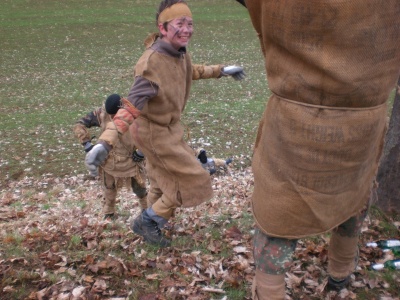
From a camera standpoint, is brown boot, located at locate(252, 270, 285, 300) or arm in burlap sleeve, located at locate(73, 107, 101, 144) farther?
arm in burlap sleeve, located at locate(73, 107, 101, 144)

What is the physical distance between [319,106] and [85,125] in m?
3.82

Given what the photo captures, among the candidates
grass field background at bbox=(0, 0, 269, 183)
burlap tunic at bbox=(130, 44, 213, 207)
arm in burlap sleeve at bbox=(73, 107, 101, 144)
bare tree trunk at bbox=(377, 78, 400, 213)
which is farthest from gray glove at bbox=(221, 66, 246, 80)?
grass field background at bbox=(0, 0, 269, 183)

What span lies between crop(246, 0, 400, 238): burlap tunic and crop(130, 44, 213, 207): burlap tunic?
1.34 metres

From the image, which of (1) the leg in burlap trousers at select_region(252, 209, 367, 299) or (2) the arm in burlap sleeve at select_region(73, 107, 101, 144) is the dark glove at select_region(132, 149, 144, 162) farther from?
(1) the leg in burlap trousers at select_region(252, 209, 367, 299)

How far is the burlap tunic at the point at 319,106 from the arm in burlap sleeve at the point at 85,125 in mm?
3206

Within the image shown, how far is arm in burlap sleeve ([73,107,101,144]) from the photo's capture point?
223 inches

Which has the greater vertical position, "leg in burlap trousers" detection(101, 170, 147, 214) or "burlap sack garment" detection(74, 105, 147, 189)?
"burlap sack garment" detection(74, 105, 147, 189)

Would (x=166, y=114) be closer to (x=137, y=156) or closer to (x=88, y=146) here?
(x=88, y=146)

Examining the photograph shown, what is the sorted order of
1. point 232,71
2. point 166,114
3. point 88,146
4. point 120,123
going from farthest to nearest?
point 88,146, point 232,71, point 166,114, point 120,123

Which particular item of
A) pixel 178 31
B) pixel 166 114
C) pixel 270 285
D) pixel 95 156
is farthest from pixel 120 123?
pixel 270 285

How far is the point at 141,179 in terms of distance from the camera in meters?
6.19

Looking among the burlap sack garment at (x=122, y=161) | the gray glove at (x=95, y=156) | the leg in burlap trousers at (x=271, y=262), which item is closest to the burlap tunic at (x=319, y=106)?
the leg in burlap trousers at (x=271, y=262)

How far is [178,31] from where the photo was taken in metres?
4.01

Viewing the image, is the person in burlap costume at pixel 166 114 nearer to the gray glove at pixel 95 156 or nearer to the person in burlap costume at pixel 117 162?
the gray glove at pixel 95 156
